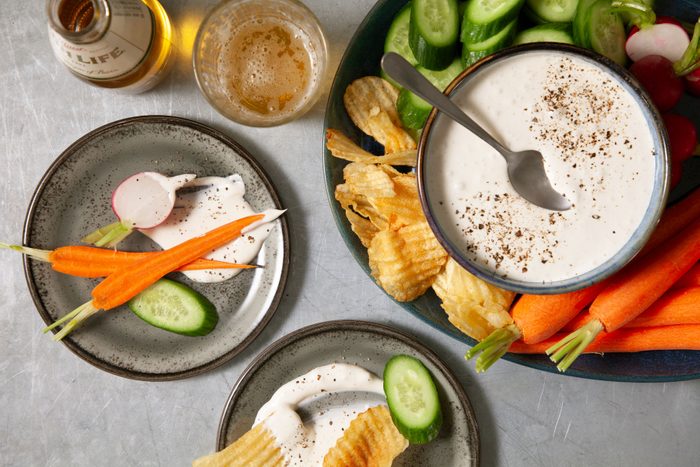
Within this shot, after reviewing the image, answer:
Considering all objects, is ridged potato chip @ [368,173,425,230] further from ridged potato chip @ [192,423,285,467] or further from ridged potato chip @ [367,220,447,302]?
ridged potato chip @ [192,423,285,467]

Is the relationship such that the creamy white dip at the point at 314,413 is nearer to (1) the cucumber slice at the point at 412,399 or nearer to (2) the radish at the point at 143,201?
(1) the cucumber slice at the point at 412,399

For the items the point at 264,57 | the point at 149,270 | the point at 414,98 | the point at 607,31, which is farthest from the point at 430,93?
the point at 149,270

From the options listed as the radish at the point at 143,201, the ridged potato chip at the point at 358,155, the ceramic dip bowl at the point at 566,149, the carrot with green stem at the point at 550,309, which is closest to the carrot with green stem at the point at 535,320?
the carrot with green stem at the point at 550,309

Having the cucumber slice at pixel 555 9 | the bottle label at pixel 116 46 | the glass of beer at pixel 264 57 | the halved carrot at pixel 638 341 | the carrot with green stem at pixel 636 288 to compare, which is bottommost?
the halved carrot at pixel 638 341

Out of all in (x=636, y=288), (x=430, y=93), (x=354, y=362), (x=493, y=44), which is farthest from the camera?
(x=354, y=362)

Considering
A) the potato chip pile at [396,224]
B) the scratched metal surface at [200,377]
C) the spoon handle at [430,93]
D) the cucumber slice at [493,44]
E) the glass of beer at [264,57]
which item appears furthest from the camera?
the scratched metal surface at [200,377]

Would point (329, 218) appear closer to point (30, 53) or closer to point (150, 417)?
point (150, 417)

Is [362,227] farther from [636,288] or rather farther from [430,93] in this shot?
[636,288]
